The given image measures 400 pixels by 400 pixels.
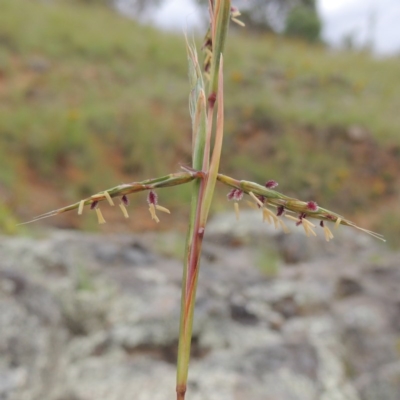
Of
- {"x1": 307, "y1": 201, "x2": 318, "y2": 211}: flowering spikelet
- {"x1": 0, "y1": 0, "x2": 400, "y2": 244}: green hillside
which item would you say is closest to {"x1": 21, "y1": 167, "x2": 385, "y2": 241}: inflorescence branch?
{"x1": 307, "y1": 201, "x2": 318, "y2": 211}: flowering spikelet

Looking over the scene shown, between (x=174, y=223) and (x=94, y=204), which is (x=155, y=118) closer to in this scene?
(x=174, y=223)

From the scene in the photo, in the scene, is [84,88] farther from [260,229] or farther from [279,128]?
[260,229]

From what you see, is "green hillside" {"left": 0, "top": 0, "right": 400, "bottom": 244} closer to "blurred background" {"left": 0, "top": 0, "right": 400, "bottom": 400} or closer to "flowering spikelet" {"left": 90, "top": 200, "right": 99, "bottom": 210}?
"blurred background" {"left": 0, "top": 0, "right": 400, "bottom": 400}

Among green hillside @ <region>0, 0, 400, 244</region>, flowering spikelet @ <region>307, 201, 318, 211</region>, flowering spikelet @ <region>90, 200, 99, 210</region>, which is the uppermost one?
green hillside @ <region>0, 0, 400, 244</region>

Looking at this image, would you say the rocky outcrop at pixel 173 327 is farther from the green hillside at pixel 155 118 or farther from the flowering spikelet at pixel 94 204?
the green hillside at pixel 155 118

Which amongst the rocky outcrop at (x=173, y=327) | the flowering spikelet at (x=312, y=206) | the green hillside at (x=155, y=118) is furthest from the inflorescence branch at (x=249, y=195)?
the green hillside at (x=155, y=118)

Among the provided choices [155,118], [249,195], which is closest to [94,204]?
[249,195]
